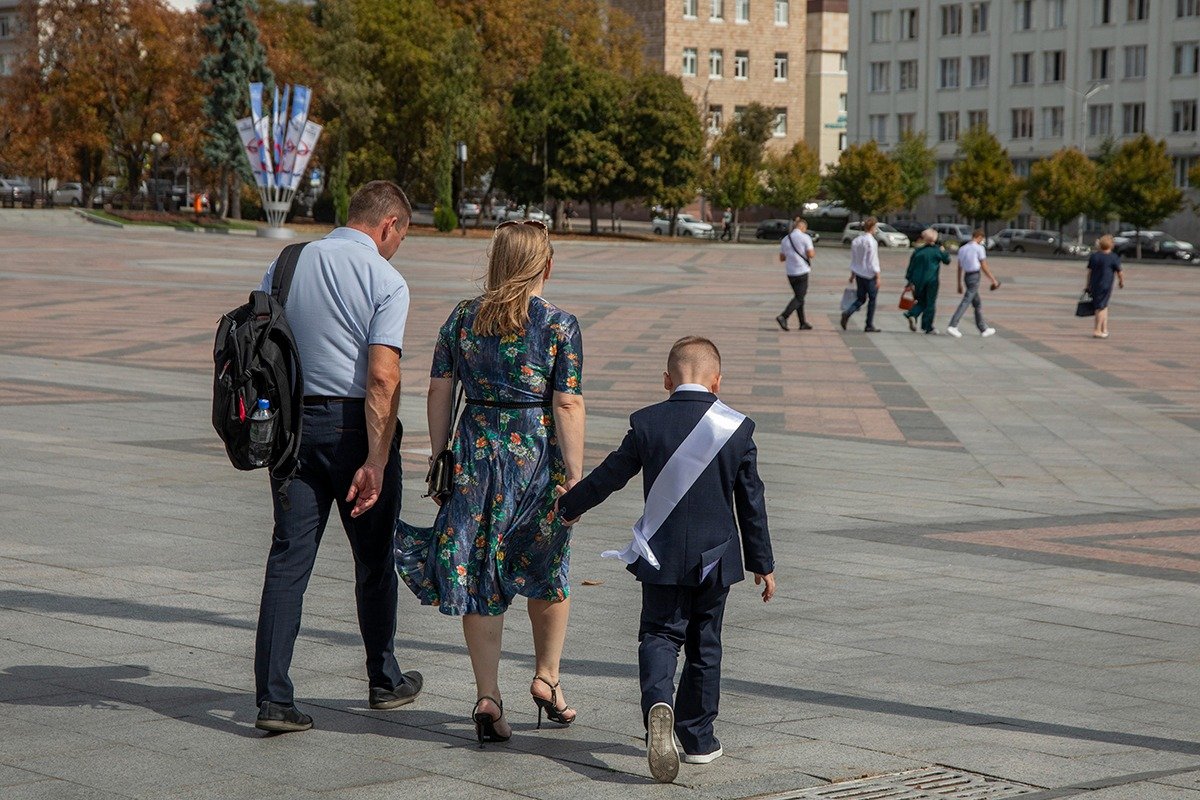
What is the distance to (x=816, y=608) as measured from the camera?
23.4 ft

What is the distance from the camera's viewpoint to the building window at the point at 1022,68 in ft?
297

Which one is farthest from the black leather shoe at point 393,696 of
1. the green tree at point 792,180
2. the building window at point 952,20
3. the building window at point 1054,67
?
the building window at point 952,20

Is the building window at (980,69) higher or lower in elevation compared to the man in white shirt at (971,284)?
higher

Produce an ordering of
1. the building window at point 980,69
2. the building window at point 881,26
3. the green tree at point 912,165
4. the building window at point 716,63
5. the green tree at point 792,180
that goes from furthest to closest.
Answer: the building window at point 716,63
the building window at point 881,26
the building window at point 980,69
the green tree at point 912,165
the green tree at point 792,180

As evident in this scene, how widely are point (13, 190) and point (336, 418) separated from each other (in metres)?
76.8

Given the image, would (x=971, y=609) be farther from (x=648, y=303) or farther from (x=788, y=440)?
(x=648, y=303)

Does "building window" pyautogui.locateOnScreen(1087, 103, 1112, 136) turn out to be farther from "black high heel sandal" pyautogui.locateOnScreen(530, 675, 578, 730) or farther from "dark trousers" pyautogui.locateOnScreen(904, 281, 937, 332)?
"black high heel sandal" pyautogui.locateOnScreen(530, 675, 578, 730)

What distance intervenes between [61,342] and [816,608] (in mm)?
14894

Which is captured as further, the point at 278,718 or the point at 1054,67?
the point at 1054,67

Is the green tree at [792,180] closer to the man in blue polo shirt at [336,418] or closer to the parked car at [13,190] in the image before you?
the parked car at [13,190]

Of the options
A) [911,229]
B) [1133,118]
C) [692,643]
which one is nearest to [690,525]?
[692,643]

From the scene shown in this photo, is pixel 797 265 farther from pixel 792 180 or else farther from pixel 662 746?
pixel 792 180

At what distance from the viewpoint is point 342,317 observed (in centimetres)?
518

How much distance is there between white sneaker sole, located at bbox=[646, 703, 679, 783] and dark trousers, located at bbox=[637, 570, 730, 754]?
229 millimetres
